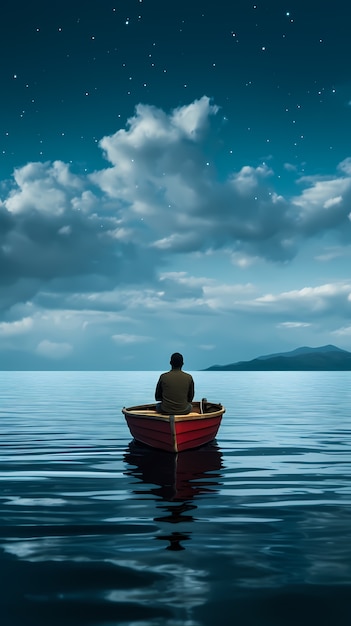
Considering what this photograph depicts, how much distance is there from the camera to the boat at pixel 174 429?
18203 millimetres

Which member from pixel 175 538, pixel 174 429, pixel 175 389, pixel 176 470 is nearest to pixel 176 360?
pixel 175 389

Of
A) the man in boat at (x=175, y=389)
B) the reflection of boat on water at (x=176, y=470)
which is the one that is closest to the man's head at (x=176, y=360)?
the man in boat at (x=175, y=389)

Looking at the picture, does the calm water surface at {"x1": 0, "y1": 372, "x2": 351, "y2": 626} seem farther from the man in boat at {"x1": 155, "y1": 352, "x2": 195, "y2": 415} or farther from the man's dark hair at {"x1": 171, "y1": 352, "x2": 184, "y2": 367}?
the man's dark hair at {"x1": 171, "y1": 352, "x2": 184, "y2": 367}

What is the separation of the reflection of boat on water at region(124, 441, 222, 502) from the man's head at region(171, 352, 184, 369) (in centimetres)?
275

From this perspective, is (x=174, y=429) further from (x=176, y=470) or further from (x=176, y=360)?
(x=176, y=360)

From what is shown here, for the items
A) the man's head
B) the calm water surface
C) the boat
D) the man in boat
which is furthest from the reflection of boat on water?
the man's head

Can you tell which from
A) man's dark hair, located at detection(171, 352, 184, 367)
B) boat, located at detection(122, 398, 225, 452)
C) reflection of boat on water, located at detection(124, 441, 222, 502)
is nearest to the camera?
reflection of boat on water, located at detection(124, 441, 222, 502)

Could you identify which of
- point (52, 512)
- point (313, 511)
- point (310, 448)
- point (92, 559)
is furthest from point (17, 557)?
point (310, 448)

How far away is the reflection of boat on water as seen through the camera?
1363 centimetres

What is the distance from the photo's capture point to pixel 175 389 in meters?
19.4

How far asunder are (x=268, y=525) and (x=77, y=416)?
2768 centimetres

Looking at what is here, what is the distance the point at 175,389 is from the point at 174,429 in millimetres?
1708

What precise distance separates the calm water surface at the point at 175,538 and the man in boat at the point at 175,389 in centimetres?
151

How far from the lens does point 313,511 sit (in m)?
11.5
